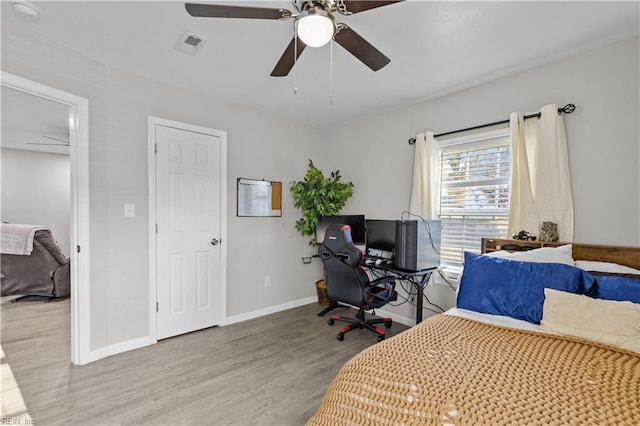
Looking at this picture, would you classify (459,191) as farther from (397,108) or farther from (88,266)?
(88,266)

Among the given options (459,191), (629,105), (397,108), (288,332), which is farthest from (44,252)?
(629,105)

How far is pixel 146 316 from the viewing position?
2777 millimetres

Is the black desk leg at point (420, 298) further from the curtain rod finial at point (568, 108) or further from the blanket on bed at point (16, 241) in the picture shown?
the blanket on bed at point (16, 241)

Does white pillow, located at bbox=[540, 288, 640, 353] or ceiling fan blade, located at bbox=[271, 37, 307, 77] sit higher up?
ceiling fan blade, located at bbox=[271, 37, 307, 77]

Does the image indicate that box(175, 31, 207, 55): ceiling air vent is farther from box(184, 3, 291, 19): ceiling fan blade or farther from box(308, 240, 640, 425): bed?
box(308, 240, 640, 425): bed

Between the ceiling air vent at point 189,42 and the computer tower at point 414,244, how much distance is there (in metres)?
2.29

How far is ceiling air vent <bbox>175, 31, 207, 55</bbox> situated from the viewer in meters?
2.11

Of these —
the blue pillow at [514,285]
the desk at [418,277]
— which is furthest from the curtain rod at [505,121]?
the desk at [418,277]

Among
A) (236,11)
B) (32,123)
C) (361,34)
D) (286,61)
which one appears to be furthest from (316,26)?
(32,123)

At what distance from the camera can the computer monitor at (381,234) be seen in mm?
3262

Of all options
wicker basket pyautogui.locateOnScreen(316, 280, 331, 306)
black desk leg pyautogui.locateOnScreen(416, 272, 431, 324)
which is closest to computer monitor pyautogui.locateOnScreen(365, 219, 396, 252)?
black desk leg pyautogui.locateOnScreen(416, 272, 431, 324)

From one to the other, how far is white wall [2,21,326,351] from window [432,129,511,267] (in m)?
2.07

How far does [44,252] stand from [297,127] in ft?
13.3

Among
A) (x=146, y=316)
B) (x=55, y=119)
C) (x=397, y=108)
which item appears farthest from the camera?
(x=55, y=119)
